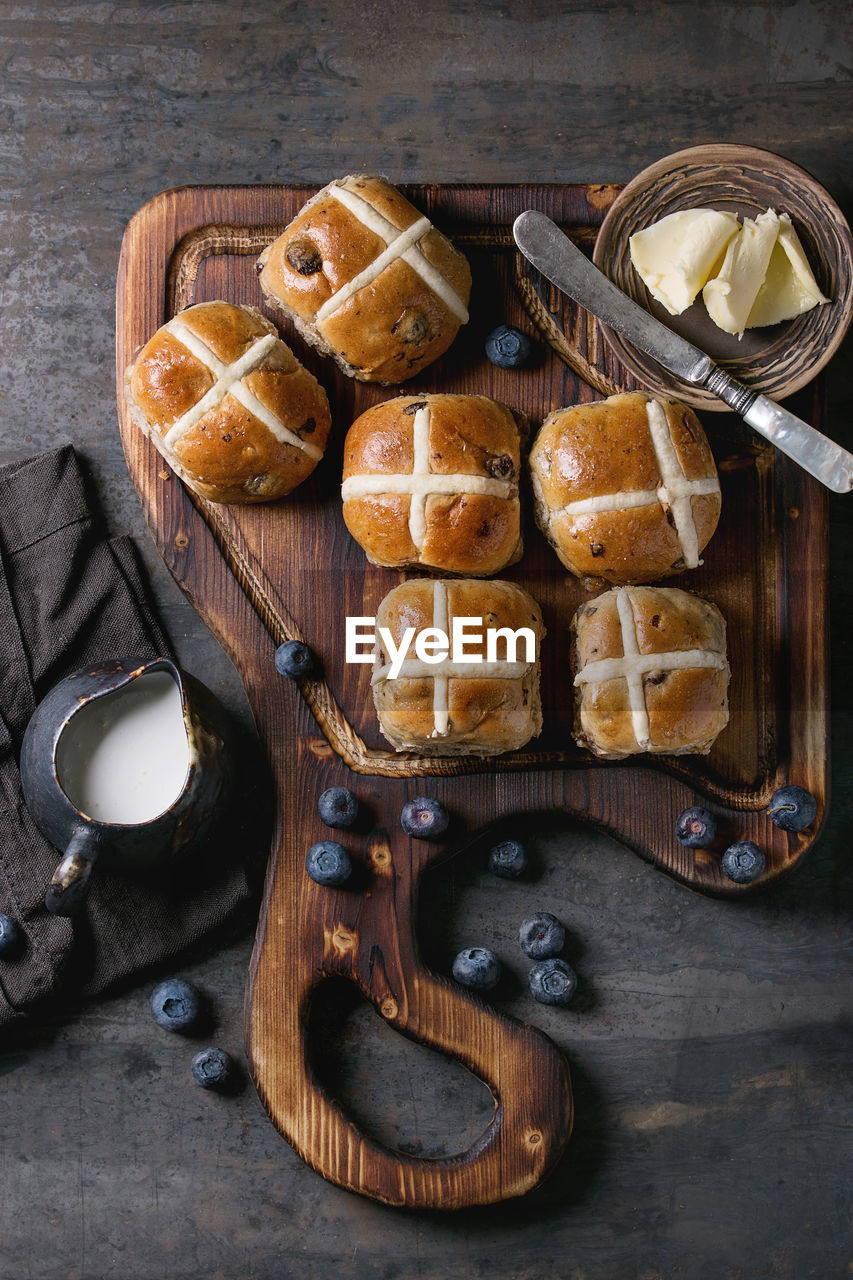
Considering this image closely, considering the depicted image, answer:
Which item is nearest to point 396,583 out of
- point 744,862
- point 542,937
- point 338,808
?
point 338,808

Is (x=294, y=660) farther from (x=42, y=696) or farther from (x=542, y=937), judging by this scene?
(x=542, y=937)

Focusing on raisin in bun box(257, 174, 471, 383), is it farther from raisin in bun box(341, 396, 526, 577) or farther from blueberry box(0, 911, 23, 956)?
blueberry box(0, 911, 23, 956)

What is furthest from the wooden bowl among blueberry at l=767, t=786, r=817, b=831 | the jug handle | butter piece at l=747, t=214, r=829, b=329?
the jug handle

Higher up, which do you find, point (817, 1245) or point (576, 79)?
point (576, 79)

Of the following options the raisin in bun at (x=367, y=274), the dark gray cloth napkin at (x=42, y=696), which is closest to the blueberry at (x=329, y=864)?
the dark gray cloth napkin at (x=42, y=696)

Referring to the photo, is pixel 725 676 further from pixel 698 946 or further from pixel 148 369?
pixel 148 369

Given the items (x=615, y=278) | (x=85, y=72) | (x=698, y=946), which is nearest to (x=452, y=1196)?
(x=698, y=946)

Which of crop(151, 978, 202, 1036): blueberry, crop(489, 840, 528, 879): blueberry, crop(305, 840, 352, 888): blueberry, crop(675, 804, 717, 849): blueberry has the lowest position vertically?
crop(151, 978, 202, 1036): blueberry
